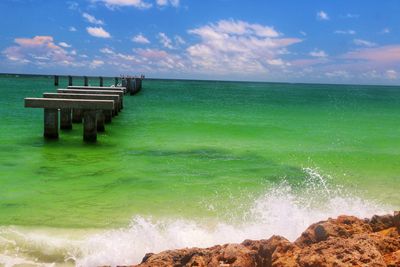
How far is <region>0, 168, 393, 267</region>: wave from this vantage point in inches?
256

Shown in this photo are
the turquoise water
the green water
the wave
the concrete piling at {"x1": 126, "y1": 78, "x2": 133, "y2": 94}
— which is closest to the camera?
the wave

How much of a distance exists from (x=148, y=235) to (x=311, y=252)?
3076 mm

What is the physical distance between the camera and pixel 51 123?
1631cm

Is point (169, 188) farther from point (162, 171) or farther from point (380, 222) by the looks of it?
point (380, 222)

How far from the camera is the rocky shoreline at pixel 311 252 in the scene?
4.62 metres

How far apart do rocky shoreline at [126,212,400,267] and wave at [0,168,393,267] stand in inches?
59.4

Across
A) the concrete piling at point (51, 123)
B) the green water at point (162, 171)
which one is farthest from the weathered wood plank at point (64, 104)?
the green water at point (162, 171)

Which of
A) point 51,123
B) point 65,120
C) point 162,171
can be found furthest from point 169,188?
point 65,120

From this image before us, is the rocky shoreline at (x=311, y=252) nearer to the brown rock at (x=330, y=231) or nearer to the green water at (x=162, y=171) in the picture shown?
the brown rock at (x=330, y=231)

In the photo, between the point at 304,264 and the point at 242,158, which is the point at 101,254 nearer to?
the point at 304,264

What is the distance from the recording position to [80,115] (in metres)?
21.5

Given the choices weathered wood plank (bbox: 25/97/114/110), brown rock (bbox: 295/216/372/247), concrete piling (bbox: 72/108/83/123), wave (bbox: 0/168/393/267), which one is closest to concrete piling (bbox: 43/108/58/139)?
weathered wood plank (bbox: 25/97/114/110)

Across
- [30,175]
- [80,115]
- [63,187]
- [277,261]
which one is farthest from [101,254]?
[80,115]

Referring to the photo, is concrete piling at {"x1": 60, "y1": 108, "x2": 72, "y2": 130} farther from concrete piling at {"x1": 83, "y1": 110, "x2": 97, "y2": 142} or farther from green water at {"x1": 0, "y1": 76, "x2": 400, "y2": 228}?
concrete piling at {"x1": 83, "y1": 110, "x2": 97, "y2": 142}
